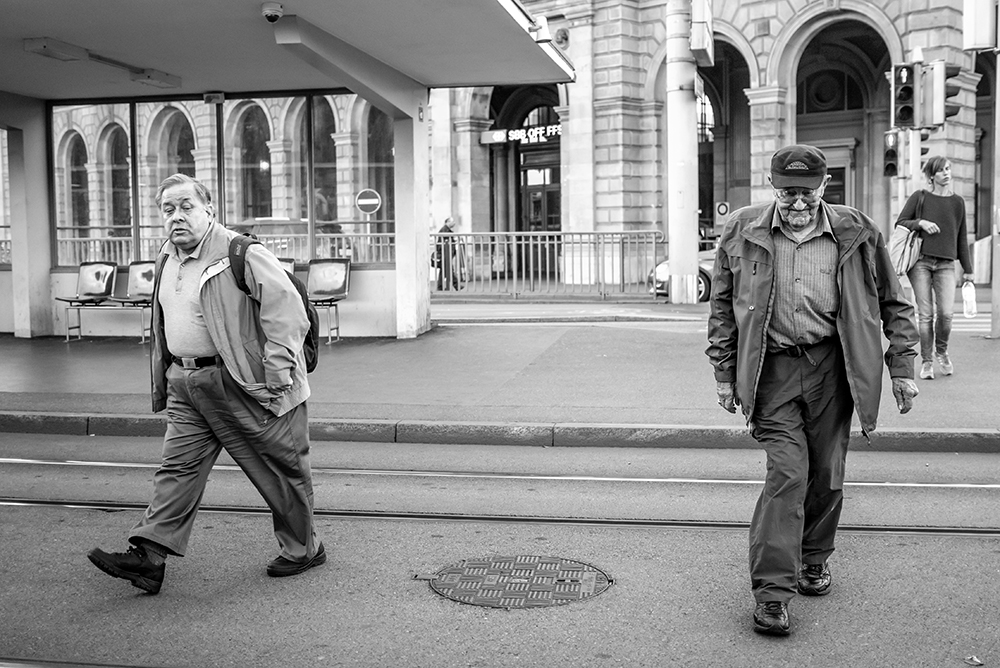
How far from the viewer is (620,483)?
7414 mm

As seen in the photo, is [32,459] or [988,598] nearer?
[988,598]

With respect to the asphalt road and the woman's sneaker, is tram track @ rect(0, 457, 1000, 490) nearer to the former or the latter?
the asphalt road

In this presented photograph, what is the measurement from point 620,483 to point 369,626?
10.0ft

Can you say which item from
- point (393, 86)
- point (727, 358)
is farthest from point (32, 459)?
point (393, 86)

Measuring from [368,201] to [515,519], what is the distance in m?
9.20

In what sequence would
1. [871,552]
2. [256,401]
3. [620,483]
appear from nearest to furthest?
[256,401] → [871,552] → [620,483]

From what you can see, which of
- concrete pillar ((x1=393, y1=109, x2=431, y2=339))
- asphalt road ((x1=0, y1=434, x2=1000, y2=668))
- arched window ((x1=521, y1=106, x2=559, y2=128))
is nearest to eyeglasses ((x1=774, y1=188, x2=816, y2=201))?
asphalt road ((x1=0, y1=434, x2=1000, y2=668))

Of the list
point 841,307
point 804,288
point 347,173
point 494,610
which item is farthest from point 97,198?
point 841,307

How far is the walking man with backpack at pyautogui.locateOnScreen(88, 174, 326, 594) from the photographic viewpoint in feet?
16.8

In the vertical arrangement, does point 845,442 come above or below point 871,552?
above

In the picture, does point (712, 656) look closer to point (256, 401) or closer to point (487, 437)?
point (256, 401)

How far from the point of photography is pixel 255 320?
5.23m

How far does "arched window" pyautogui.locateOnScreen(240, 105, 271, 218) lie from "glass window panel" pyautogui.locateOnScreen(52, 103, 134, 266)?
1.84 meters

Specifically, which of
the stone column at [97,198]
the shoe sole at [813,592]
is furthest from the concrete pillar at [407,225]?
the shoe sole at [813,592]
